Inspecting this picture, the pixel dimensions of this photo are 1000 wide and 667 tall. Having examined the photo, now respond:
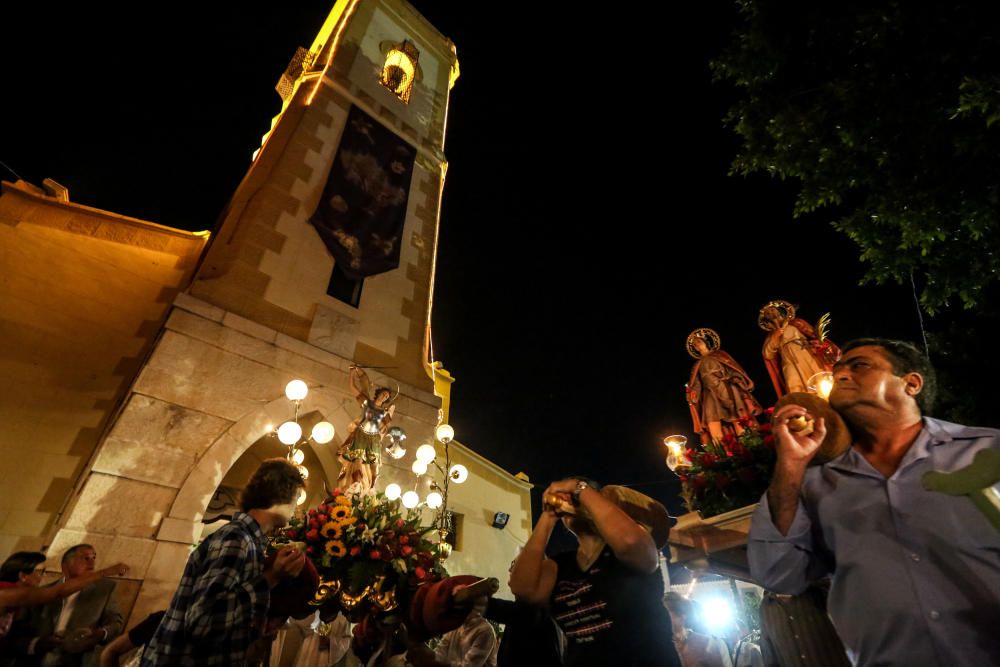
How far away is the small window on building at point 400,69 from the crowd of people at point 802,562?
11.9m

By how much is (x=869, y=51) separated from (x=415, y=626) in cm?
762

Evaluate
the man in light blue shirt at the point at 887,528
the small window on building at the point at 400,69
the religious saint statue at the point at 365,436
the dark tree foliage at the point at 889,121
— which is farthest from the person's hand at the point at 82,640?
the small window on building at the point at 400,69

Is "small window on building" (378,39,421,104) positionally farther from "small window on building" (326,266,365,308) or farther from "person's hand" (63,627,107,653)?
"person's hand" (63,627,107,653)

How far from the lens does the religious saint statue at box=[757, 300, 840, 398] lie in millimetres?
6840

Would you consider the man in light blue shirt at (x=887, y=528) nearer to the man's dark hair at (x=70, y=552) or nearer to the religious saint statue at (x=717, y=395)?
the religious saint statue at (x=717, y=395)

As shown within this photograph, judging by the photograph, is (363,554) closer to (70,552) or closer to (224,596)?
(224,596)

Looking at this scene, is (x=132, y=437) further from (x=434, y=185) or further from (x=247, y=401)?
(x=434, y=185)

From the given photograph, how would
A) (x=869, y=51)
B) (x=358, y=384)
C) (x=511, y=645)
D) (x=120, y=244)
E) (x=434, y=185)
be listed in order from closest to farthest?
(x=511, y=645), (x=869, y=51), (x=358, y=384), (x=120, y=244), (x=434, y=185)

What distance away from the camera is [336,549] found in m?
3.66

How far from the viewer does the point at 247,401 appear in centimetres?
604

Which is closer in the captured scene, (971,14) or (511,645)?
(511,645)

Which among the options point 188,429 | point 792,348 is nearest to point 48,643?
point 188,429

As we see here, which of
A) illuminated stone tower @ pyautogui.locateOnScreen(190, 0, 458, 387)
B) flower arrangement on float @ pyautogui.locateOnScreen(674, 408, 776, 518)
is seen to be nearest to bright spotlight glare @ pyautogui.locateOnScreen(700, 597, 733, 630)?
flower arrangement on float @ pyautogui.locateOnScreen(674, 408, 776, 518)

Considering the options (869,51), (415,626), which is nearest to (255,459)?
(415,626)
